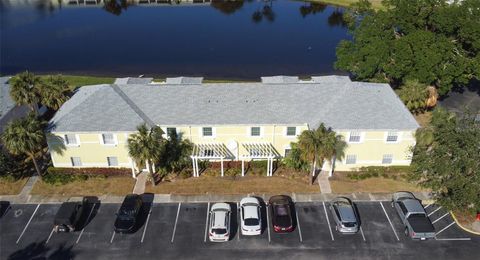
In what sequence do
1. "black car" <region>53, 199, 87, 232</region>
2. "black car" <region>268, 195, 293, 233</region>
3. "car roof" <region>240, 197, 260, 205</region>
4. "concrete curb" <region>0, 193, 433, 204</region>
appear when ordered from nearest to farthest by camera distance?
1. "black car" <region>268, 195, 293, 233</region>
2. "black car" <region>53, 199, 87, 232</region>
3. "car roof" <region>240, 197, 260, 205</region>
4. "concrete curb" <region>0, 193, 433, 204</region>

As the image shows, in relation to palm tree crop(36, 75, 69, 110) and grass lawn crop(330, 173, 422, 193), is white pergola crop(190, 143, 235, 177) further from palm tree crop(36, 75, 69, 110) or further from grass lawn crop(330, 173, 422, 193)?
palm tree crop(36, 75, 69, 110)

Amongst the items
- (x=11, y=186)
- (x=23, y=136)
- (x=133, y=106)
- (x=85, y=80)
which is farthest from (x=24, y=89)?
(x=85, y=80)

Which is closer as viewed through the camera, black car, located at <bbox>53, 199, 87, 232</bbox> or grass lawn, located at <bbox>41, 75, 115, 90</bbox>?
black car, located at <bbox>53, 199, 87, 232</bbox>

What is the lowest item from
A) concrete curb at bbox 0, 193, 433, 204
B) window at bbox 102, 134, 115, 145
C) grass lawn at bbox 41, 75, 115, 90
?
concrete curb at bbox 0, 193, 433, 204

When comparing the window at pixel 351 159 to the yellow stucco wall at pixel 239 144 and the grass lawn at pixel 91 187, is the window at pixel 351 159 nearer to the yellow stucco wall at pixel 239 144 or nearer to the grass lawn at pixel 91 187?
the yellow stucco wall at pixel 239 144

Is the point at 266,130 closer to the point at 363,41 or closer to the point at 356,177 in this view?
the point at 356,177

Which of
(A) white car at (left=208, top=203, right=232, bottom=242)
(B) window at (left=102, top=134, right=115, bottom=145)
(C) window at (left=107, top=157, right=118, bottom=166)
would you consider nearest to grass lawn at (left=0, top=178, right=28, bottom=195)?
(C) window at (left=107, top=157, right=118, bottom=166)

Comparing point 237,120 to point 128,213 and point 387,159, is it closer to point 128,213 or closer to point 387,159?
point 128,213
